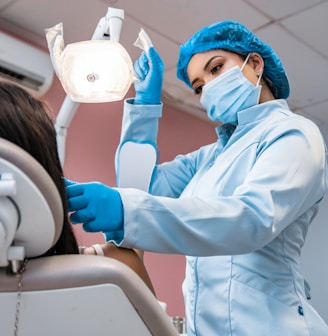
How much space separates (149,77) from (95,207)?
72 cm

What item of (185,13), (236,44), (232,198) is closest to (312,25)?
(185,13)

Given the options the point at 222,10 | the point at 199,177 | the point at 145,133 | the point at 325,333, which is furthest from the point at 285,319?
the point at 222,10

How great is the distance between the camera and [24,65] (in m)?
2.72

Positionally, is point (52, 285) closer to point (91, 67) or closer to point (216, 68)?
point (91, 67)

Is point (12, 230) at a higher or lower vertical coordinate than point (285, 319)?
higher

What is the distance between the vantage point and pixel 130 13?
103 inches

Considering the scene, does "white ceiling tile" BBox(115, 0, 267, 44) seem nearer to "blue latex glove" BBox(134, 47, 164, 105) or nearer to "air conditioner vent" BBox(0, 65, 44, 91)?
"air conditioner vent" BBox(0, 65, 44, 91)

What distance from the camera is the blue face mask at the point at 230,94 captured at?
5.23 feet

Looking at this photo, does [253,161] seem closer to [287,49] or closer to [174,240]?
[174,240]

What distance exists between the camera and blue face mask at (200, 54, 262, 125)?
1.59 meters

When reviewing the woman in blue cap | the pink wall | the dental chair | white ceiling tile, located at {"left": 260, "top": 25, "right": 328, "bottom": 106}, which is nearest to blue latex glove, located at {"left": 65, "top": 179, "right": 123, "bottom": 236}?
the woman in blue cap

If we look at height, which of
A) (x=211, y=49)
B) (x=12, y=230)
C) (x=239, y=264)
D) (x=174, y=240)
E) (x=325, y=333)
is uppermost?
(x=211, y=49)

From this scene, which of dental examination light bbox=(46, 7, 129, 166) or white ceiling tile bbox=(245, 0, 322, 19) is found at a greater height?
white ceiling tile bbox=(245, 0, 322, 19)

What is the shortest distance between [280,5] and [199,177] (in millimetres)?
1280
